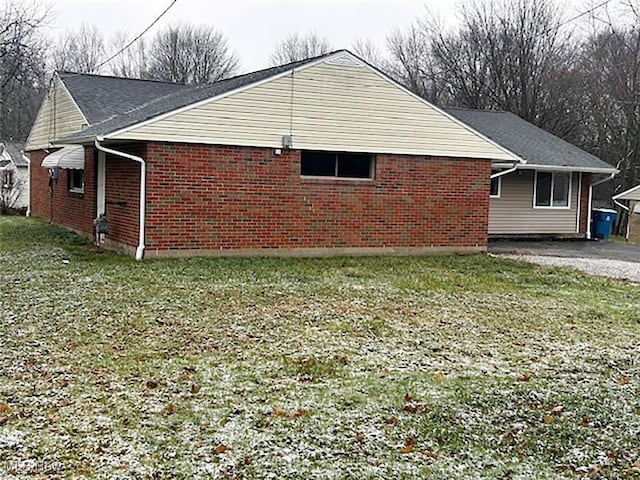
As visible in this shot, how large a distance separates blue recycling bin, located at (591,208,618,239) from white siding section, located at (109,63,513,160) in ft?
25.8

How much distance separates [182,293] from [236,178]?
4504 mm

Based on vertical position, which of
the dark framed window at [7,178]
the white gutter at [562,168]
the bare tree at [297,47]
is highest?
the bare tree at [297,47]

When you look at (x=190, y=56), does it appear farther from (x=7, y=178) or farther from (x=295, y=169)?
(x=295, y=169)

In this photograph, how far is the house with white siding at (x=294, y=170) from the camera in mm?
13133

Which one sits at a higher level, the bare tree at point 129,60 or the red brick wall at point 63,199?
the bare tree at point 129,60

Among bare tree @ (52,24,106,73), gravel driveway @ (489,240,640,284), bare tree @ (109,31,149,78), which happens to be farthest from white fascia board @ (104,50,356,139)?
bare tree @ (109,31,149,78)

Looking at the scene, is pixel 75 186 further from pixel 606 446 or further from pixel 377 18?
pixel 377 18

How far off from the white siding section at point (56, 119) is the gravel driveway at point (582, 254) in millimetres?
11177

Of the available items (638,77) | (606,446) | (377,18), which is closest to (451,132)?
(606,446)

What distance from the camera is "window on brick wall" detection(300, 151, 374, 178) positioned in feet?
47.5

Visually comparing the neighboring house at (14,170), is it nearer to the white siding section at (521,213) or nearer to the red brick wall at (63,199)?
the red brick wall at (63,199)

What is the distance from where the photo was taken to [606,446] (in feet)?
15.1

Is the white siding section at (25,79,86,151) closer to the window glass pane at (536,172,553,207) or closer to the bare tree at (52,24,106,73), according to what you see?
the window glass pane at (536,172,553,207)

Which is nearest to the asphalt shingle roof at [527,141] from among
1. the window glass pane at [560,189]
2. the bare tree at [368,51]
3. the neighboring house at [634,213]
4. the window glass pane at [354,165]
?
the window glass pane at [560,189]
